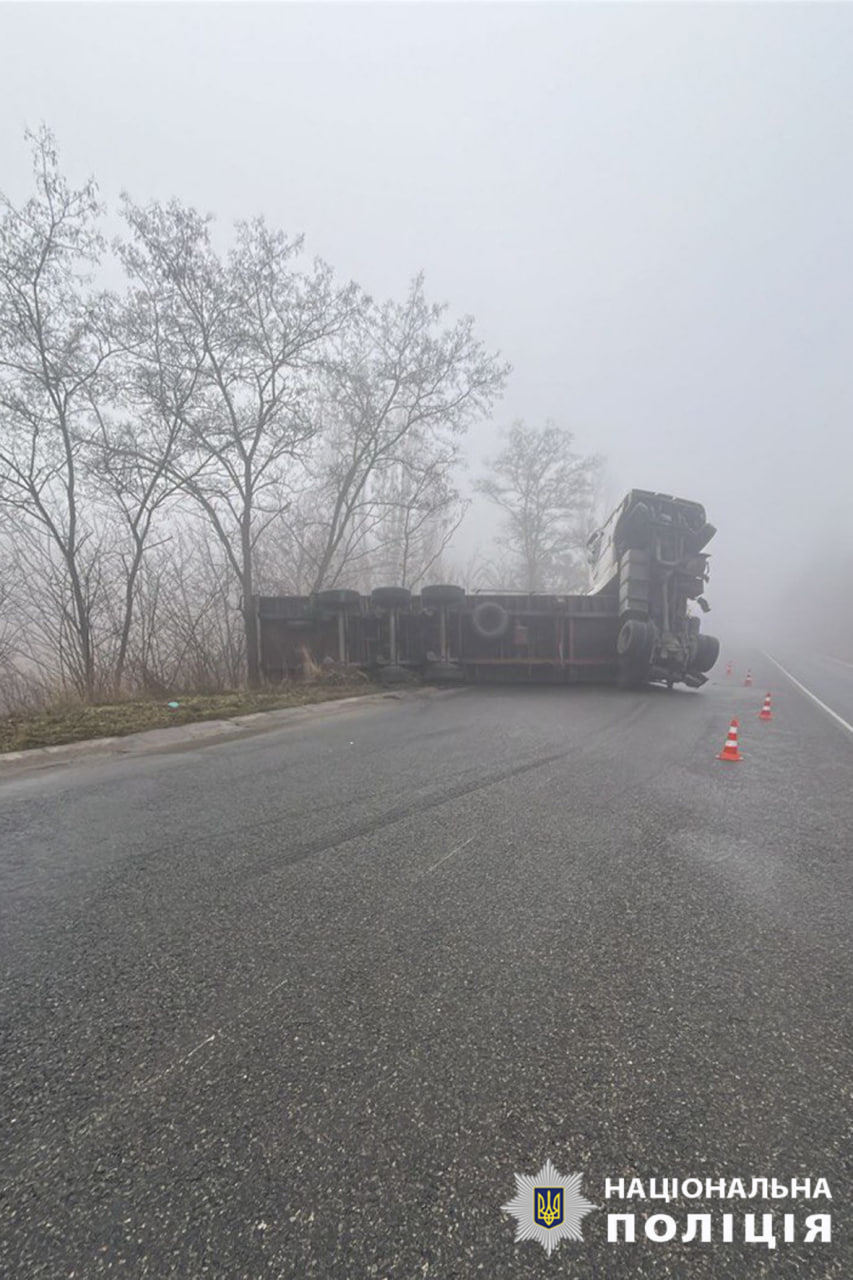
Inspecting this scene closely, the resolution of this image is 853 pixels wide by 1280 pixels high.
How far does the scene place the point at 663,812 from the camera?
352 centimetres

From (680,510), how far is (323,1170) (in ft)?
39.2

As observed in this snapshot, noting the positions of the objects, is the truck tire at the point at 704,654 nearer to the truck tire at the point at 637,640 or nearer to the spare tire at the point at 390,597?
the truck tire at the point at 637,640

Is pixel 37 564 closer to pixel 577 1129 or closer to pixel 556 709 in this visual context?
pixel 556 709

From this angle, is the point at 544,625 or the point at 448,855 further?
the point at 544,625

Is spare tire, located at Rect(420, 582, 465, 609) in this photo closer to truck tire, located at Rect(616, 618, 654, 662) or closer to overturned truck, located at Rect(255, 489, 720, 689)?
overturned truck, located at Rect(255, 489, 720, 689)

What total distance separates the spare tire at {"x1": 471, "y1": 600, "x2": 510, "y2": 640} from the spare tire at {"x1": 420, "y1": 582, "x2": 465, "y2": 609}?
56cm

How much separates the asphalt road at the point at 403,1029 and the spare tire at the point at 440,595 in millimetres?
7920

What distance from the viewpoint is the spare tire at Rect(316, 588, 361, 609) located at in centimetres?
1063

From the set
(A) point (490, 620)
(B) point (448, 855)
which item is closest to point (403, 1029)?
(B) point (448, 855)

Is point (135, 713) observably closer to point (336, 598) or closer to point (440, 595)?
point (336, 598)

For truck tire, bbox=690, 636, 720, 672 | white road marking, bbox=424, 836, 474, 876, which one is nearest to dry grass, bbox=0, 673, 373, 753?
white road marking, bbox=424, 836, 474, 876

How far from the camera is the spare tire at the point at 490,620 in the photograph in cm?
1152

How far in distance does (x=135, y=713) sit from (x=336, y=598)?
4713mm

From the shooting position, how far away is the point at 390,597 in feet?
36.0
